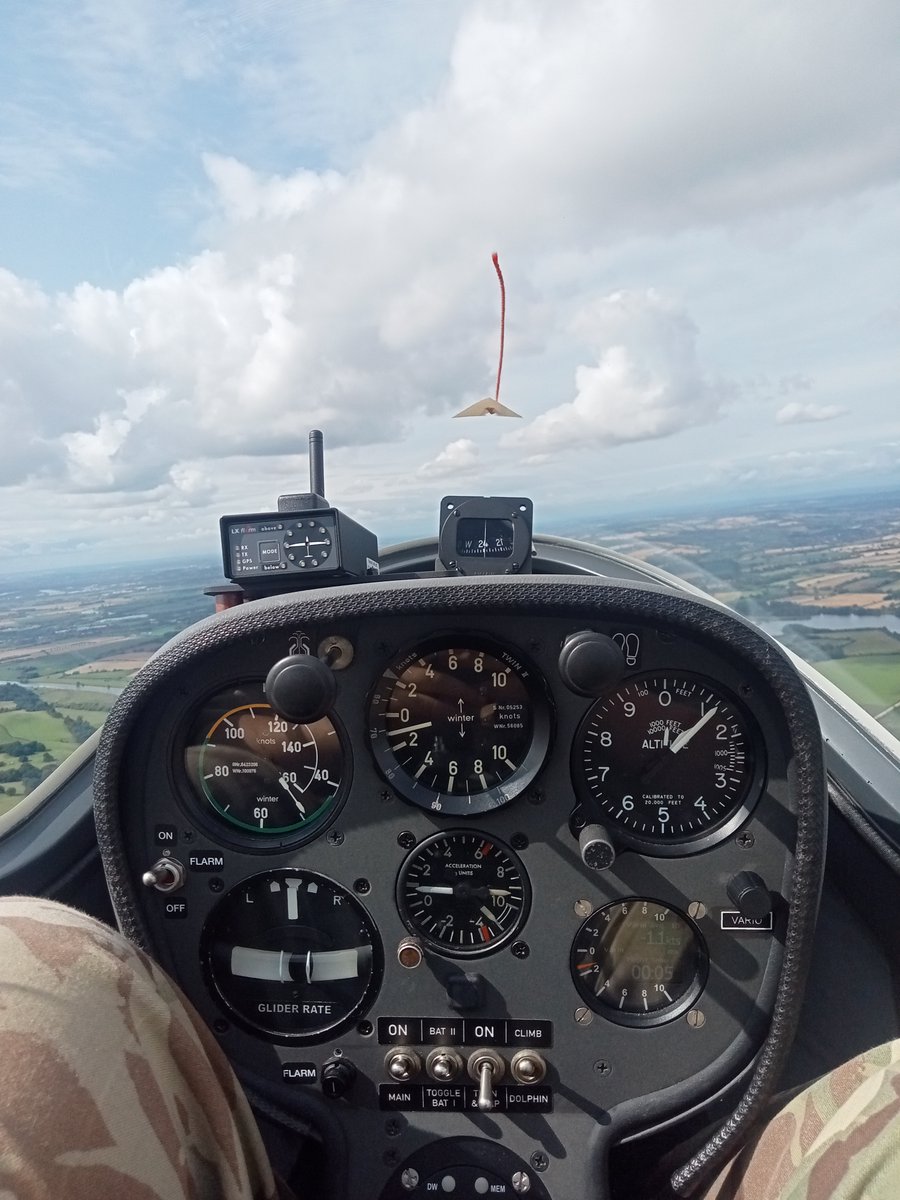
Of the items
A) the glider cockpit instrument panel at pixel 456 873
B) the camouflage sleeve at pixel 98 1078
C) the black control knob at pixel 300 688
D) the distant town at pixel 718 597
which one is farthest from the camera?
the distant town at pixel 718 597

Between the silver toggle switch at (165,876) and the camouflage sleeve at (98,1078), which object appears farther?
the silver toggle switch at (165,876)

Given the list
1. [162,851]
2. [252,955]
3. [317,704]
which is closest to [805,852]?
[317,704]

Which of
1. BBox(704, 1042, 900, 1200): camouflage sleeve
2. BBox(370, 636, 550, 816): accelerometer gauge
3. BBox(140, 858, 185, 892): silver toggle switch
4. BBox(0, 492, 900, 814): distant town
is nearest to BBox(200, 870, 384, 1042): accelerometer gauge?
BBox(140, 858, 185, 892): silver toggle switch

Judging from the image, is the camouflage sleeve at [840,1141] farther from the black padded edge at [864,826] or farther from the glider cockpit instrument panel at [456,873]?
the black padded edge at [864,826]

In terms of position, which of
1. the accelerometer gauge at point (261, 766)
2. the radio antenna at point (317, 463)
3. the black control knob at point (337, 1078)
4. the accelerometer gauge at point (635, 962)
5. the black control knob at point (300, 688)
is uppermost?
the radio antenna at point (317, 463)

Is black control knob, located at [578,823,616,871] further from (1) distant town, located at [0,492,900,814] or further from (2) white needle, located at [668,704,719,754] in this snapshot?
(1) distant town, located at [0,492,900,814]

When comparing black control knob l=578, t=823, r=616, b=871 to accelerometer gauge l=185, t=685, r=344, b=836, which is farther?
accelerometer gauge l=185, t=685, r=344, b=836

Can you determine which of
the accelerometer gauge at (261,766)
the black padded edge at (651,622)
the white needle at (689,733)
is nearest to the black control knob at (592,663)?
the black padded edge at (651,622)
